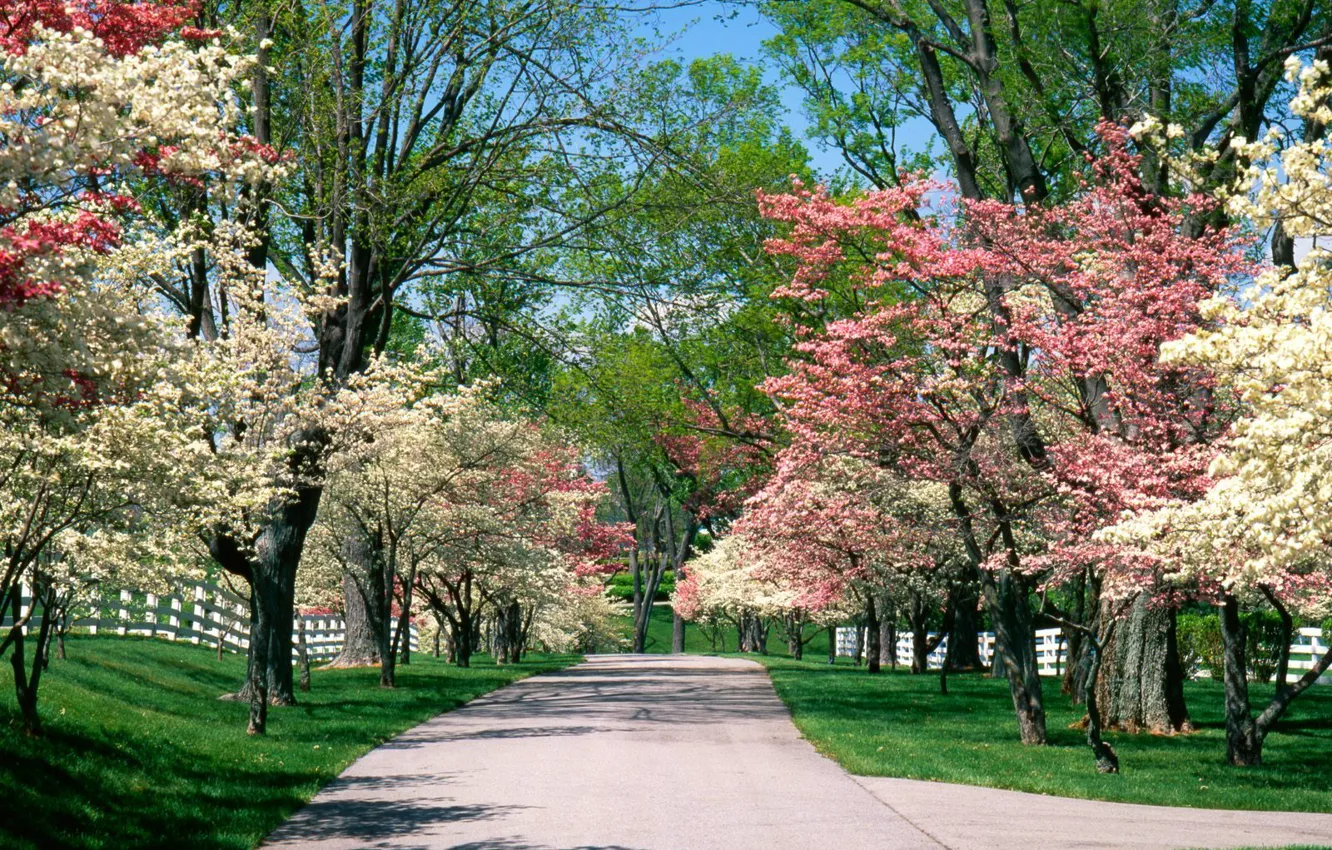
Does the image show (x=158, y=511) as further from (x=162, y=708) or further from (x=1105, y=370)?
(x=1105, y=370)

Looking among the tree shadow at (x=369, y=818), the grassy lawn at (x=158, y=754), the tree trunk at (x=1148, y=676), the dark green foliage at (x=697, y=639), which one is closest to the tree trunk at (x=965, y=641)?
the tree trunk at (x=1148, y=676)

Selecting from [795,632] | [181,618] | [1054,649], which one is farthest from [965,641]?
[181,618]

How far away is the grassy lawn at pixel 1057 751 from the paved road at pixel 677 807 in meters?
0.59

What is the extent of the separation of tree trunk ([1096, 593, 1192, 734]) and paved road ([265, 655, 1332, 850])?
202 inches

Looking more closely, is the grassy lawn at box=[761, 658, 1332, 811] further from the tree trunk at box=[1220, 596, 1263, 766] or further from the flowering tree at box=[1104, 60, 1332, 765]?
the flowering tree at box=[1104, 60, 1332, 765]

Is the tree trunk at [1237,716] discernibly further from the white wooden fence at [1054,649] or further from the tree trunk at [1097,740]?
the white wooden fence at [1054,649]

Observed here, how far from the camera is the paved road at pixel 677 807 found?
330 inches

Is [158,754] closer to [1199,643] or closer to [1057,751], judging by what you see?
[1057,751]

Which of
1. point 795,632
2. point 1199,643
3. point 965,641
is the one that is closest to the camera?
point 1199,643

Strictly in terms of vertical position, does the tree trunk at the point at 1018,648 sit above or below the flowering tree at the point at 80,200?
below

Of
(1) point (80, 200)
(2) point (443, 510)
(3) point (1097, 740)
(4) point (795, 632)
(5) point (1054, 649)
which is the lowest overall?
(4) point (795, 632)

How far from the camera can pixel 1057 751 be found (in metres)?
14.5

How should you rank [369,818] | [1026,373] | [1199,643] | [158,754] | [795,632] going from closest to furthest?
1. [369,818]
2. [158,754]
3. [1026,373]
4. [1199,643]
5. [795,632]

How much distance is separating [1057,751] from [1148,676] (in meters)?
3.58
